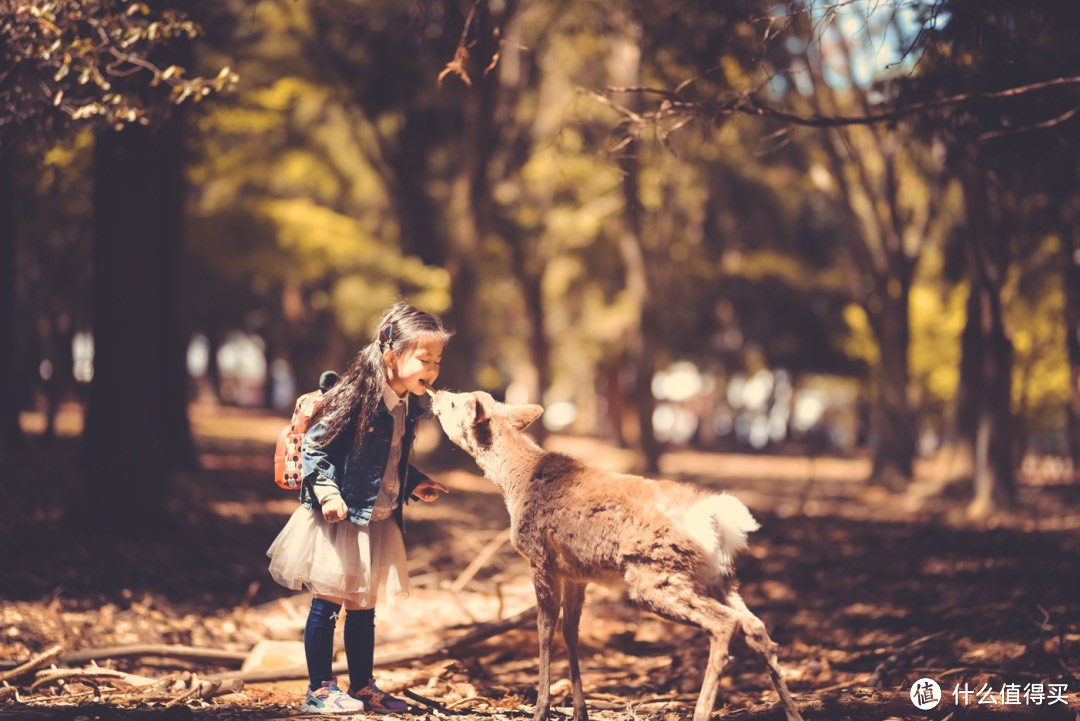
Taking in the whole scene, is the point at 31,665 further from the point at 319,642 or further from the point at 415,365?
the point at 415,365

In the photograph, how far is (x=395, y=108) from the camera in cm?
2456

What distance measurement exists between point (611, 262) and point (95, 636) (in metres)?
23.5

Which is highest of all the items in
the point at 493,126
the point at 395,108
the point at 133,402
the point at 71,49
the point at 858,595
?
the point at 395,108

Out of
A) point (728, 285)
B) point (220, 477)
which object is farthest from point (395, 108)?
point (728, 285)

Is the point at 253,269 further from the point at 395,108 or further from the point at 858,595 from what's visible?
the point at 858,595

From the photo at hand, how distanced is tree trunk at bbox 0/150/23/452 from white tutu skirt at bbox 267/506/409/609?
8025 mm

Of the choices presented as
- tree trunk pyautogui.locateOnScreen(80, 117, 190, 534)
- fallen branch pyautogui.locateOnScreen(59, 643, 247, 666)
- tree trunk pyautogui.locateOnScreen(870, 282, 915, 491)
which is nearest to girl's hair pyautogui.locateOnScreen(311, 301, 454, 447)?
fallen branch pyautogui.locateOnScreen(59, 643, 247, 666)

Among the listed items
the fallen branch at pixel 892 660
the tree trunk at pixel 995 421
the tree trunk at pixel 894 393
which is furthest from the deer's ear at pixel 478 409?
the tree trunk at pixel 894 393

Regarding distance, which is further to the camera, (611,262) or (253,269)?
(611,262)

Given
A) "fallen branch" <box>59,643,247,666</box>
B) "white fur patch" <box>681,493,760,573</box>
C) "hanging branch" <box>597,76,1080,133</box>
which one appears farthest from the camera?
"fallen branch" <box>59,643,247,666</box>

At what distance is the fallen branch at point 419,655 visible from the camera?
5797 millimetres

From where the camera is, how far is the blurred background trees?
24.4ft

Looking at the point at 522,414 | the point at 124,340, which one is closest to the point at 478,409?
the point at 522,414

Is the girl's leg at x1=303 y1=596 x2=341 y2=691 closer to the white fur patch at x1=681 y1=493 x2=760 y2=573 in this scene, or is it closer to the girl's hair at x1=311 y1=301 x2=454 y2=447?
the girl's hair at x1=311 y1=301 x2=454 y2=447
